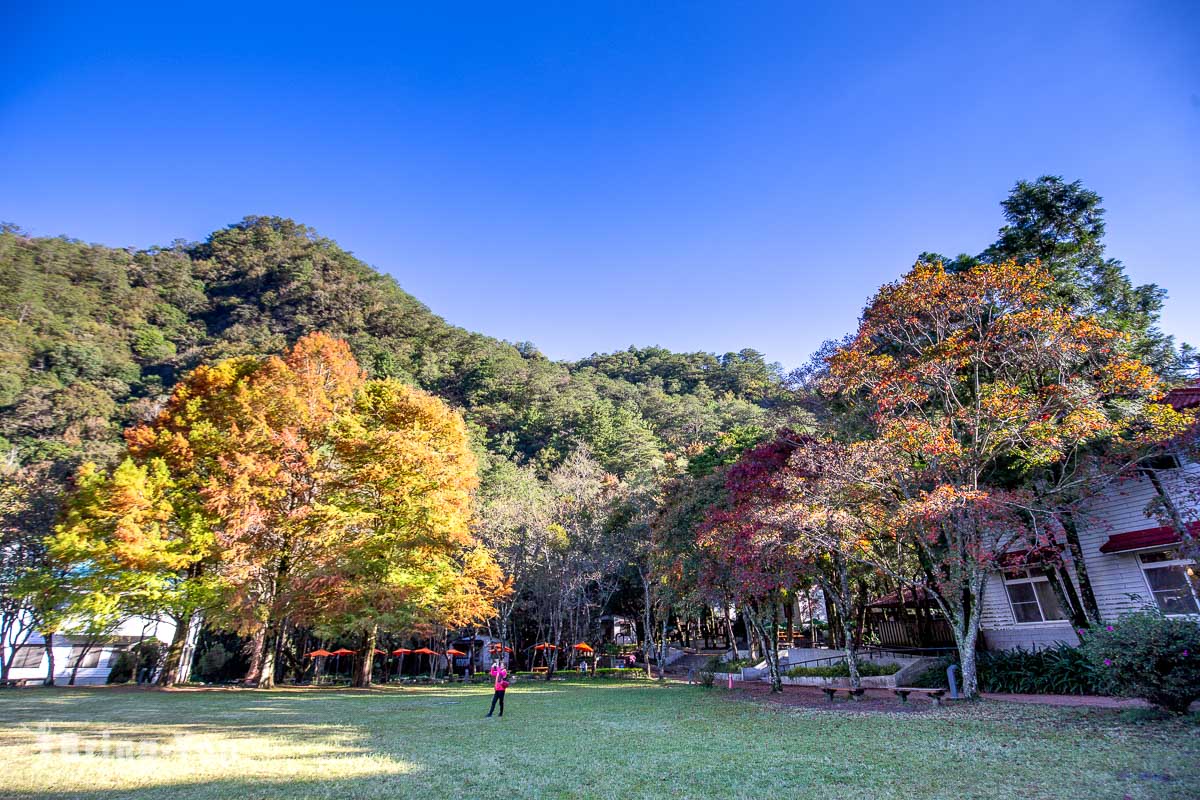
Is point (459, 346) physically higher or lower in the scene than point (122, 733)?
higher

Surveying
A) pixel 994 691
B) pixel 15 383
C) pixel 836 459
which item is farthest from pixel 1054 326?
pixel 15 383

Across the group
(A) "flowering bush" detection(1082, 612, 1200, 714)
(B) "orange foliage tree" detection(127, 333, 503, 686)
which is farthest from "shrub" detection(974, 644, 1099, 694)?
(B) "orange foliage tree" detection(127, 333, 503, 686)

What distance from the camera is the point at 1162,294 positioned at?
17453 millimetres

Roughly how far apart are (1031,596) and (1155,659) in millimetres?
10368

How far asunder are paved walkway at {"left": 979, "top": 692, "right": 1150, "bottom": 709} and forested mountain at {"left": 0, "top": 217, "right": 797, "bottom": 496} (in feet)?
86.3

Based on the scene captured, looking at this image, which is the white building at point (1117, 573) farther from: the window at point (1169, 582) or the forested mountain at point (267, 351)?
the forested mountain at point (267, 351)

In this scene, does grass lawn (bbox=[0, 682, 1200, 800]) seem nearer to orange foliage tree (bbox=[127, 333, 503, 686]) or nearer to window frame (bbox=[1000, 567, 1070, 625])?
orange foliage tree (bbox=[127, 333, 503, 686])

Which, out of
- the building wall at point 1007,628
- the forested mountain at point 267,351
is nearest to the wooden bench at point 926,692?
the building wall at point 1007,628

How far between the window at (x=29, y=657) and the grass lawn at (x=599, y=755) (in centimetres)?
2253

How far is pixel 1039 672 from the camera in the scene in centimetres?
1294

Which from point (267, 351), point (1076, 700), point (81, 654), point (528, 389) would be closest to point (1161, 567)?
point (1076, 700)

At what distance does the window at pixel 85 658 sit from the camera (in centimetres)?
2853

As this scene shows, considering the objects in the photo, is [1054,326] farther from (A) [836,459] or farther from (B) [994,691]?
(B) [994,691]

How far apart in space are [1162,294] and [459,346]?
65696 mm
